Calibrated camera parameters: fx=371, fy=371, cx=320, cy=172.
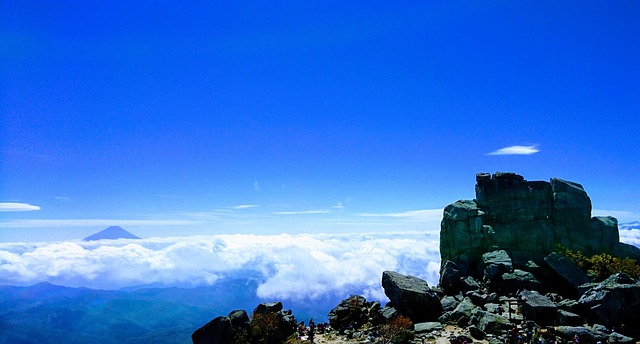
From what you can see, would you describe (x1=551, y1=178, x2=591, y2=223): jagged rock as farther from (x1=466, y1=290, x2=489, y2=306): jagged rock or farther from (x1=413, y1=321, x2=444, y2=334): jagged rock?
(x1=413, y1=321, x2=444, y2=334): jagged rock

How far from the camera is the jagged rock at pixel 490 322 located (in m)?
37.2

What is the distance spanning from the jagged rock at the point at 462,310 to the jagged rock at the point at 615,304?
11272mm

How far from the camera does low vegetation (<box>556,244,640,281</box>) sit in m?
48.8

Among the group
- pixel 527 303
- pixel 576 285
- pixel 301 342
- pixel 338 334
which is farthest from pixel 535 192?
pixel 301 342

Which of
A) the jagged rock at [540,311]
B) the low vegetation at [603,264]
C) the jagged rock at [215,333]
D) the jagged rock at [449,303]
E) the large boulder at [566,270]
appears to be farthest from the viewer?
the large boulder at [566,270]

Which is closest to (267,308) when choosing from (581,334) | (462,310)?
(462,310)

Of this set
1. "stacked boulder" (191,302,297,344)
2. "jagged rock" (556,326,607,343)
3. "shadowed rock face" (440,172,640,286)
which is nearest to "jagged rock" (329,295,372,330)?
"stacked boulder" (191,302,297,344)

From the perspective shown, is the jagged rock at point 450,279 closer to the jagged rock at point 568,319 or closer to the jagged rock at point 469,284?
the jagged rock at point 469,284

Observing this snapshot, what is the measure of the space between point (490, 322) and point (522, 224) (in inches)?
1119

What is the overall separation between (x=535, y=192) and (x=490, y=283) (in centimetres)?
1933

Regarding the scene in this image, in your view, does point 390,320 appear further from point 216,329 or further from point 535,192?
point 535,192

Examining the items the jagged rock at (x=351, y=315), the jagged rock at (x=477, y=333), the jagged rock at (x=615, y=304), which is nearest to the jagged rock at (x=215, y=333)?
the jagged rock at (x=351, y=315)

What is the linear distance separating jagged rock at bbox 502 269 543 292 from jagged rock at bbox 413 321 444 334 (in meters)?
15.6

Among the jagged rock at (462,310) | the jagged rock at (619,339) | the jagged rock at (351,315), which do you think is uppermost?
the jagged rock at (462,310)
